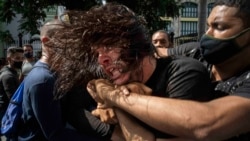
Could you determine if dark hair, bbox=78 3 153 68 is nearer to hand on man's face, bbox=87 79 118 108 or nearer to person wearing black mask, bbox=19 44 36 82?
hand on man's face, bbox=87 79 118 108

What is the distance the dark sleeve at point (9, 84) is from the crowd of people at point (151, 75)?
13.9 feet

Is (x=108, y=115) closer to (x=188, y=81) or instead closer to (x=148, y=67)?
(x=148, y=67)

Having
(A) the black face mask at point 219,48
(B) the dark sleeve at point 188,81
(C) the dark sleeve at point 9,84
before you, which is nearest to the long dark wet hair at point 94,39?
(B) the dark sleeve at point 188,81

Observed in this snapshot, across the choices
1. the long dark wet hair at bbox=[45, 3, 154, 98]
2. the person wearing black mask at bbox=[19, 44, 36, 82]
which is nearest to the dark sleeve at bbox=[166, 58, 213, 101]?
the long dark wet hair at bbox=[45, 3, 154, 98]

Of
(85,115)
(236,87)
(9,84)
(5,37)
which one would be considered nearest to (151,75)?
(236,87)

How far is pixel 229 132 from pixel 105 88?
498 mm

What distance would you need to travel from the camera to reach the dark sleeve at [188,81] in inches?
62.0

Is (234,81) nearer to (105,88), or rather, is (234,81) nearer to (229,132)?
(229,132)

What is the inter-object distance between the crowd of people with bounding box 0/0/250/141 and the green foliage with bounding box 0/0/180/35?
39.8ft

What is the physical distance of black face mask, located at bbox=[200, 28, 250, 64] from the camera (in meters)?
1.82

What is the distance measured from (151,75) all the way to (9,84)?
15.5ft

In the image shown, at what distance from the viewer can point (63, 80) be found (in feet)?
5.69

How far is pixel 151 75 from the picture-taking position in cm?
166

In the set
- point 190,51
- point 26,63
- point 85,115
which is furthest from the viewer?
point 26,63
